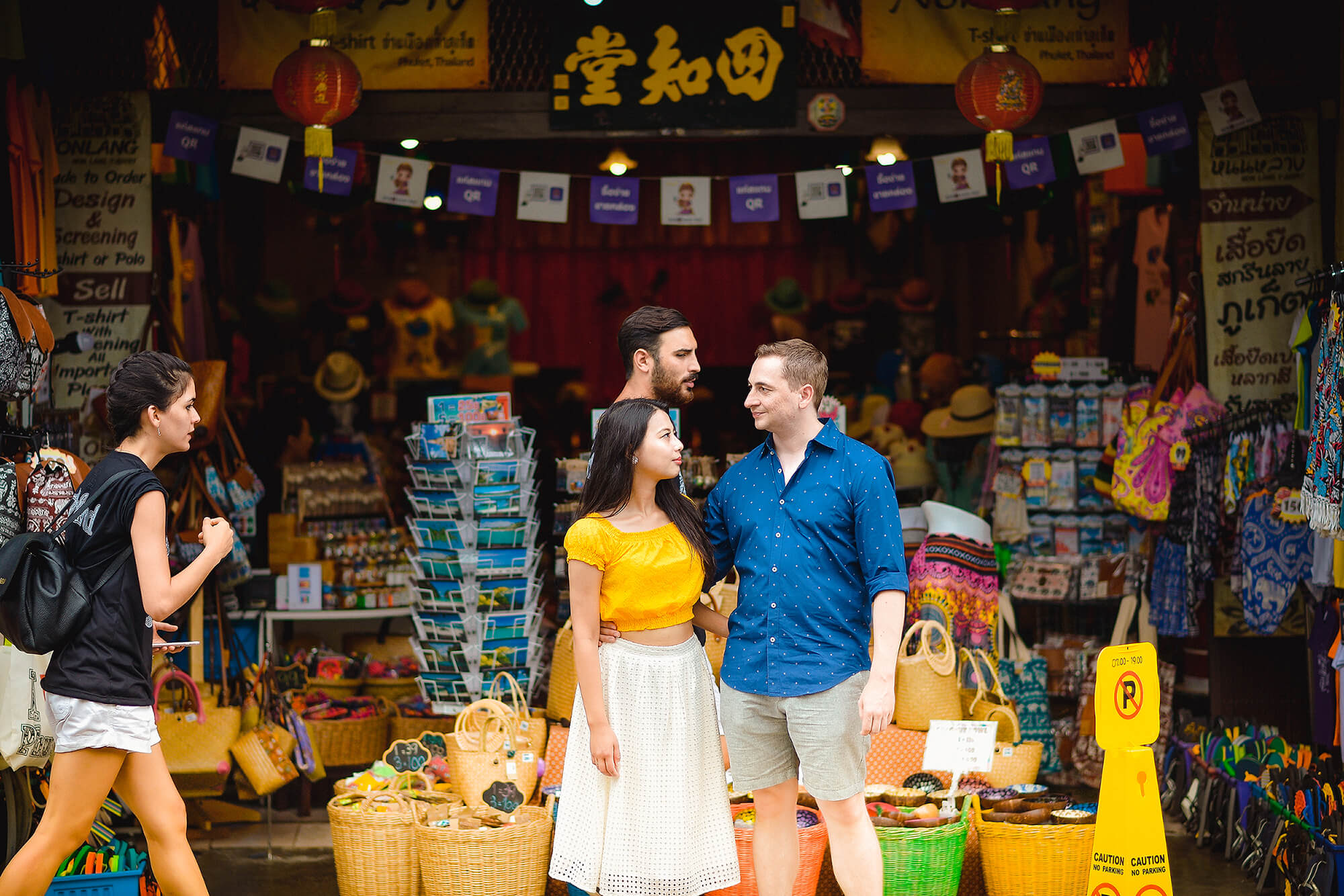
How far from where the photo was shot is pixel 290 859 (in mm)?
6078

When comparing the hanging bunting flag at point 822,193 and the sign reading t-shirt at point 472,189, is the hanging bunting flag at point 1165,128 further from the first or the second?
the sign reading t-shirt at point 472,189

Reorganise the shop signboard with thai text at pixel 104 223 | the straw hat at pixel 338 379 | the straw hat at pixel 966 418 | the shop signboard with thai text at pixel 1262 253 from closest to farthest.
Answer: the shop signboard with thai text at pixel 104 223 < the shop signboard with thai text at pixel 1262 253 < the straw hat at pixel 966 418 < the straw hat at pixel 338 379

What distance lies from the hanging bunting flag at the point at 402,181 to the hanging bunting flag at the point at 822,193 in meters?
2.01

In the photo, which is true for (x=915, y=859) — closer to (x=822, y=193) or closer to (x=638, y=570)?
(x=638, y=570)

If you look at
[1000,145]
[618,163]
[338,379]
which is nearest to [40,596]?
[1000,145]

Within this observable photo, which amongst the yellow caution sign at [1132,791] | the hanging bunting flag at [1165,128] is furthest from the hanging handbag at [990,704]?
the hanging bunting flag at [1165,128]

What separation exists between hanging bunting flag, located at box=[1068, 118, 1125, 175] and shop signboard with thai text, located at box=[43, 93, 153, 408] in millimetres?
4717

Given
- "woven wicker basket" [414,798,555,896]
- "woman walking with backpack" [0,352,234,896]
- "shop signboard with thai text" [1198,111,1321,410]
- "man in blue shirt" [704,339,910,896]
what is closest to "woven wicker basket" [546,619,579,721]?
"woven wicker basket" [414,798,555,896]

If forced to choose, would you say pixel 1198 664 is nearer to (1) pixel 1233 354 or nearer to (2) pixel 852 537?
(1) pixel 1233 354

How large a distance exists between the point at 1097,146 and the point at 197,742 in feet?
17.3

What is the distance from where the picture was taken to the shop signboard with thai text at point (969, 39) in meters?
7.23

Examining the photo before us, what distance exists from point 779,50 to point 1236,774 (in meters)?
4.03

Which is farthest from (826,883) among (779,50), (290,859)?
(779,50)

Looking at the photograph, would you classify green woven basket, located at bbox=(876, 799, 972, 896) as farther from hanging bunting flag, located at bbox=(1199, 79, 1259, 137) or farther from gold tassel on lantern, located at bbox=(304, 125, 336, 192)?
hanging bunting flag, located at bbox=(1199, 79, 1259, 137)
